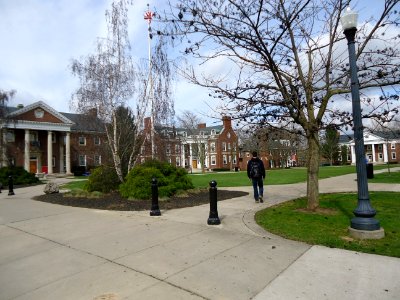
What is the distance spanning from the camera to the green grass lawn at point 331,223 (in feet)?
18.5

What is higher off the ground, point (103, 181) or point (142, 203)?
point (103, 181)

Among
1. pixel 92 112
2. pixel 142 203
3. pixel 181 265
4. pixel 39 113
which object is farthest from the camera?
pixel 39 113

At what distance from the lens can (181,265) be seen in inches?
193

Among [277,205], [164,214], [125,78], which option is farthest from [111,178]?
[277,205]

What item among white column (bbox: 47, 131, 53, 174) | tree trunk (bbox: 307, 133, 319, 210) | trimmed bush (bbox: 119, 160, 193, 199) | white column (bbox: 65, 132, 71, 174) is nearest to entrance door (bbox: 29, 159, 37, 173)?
white column (bbox: 47, 131, 53, 174)

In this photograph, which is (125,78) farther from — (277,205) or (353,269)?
(353,269)

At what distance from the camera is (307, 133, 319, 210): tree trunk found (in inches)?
355

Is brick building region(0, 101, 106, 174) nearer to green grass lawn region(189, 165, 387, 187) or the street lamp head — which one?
green grass lawn region(189, 165, 387, 187)

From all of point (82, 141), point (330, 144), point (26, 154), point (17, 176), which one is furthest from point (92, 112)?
point (330, 144)

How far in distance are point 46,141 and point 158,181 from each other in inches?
1748

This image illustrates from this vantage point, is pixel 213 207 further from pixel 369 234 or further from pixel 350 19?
pixel 350 19

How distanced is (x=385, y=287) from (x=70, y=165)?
54286mm

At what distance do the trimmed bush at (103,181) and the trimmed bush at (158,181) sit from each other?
200 cm

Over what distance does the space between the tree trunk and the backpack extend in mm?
2297
